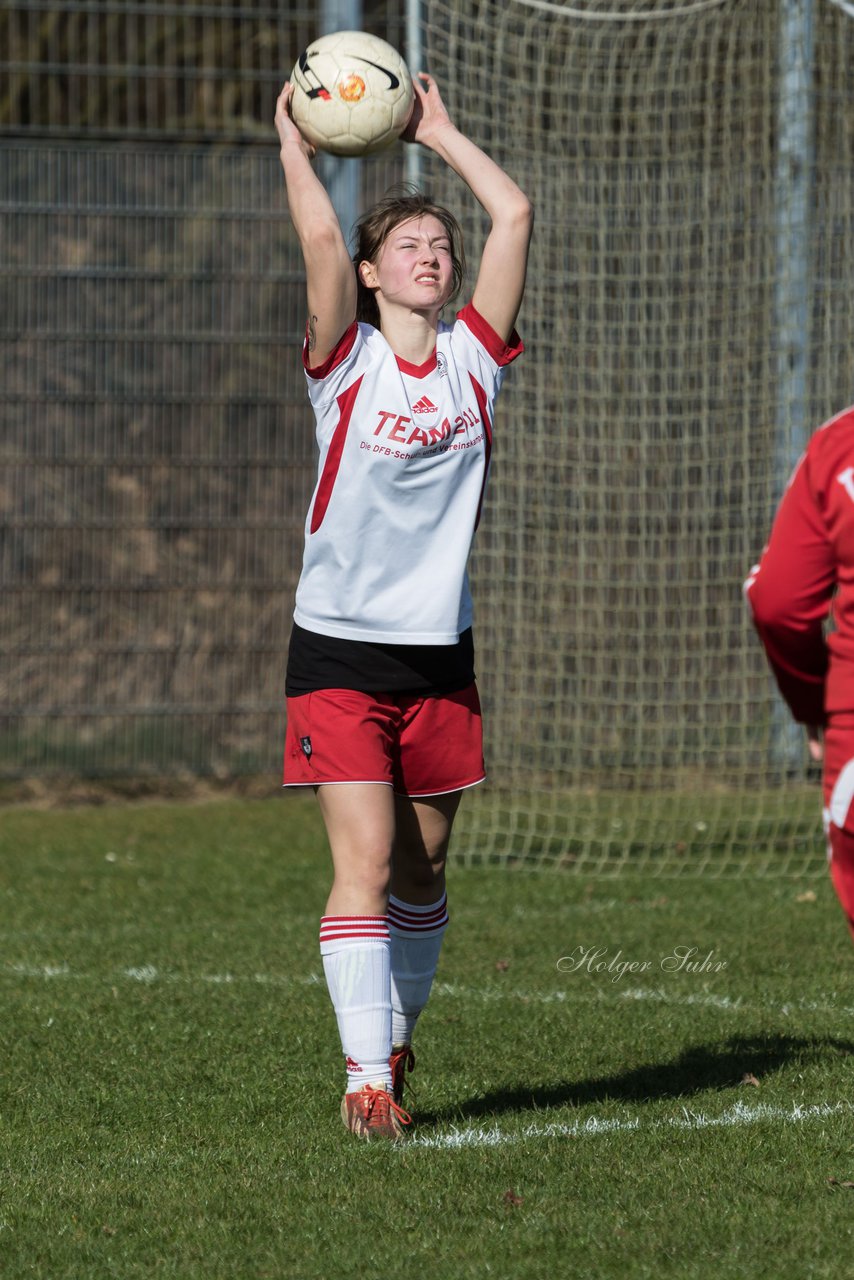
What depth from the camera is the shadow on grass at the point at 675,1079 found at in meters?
4.65

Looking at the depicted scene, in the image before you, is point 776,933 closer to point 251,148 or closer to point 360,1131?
point 360,1131

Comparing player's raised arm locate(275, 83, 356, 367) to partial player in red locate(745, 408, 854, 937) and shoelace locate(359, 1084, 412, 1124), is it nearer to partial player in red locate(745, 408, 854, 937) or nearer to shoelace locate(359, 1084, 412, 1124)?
partial player in red locate(745, 408, 854, 937)

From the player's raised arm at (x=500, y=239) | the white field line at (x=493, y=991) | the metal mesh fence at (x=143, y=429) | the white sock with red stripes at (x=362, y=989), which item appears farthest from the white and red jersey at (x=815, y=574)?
the metal mesh fence at (x=143, y=429)

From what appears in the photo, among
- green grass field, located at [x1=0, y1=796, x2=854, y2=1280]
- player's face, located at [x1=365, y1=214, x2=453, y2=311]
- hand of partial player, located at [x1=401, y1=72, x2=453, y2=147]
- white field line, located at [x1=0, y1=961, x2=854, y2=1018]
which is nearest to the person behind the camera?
green grass field, located at [x1=0, y1=796, x2=854, y2=1280]

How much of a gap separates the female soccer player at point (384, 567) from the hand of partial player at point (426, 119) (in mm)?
264

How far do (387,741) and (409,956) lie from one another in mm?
637

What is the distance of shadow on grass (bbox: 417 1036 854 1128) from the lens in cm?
465

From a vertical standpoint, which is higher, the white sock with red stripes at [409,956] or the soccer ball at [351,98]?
the soccer ball at [351,98]

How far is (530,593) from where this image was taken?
9328mm

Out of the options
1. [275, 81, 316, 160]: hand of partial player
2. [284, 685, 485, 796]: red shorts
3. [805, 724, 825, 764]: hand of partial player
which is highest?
[275, 81, 316, 160]: hand of partial player

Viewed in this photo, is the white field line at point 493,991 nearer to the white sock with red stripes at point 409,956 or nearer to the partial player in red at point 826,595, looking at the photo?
the white sock with red stripes at point 409,956

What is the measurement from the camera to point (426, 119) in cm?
474

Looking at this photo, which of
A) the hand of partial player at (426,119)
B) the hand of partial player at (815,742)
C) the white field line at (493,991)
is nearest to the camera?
the hand of partial player at (815,742)

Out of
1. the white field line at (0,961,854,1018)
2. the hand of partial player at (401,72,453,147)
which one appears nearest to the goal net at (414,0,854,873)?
the white field line at (0,961,854,1018)
